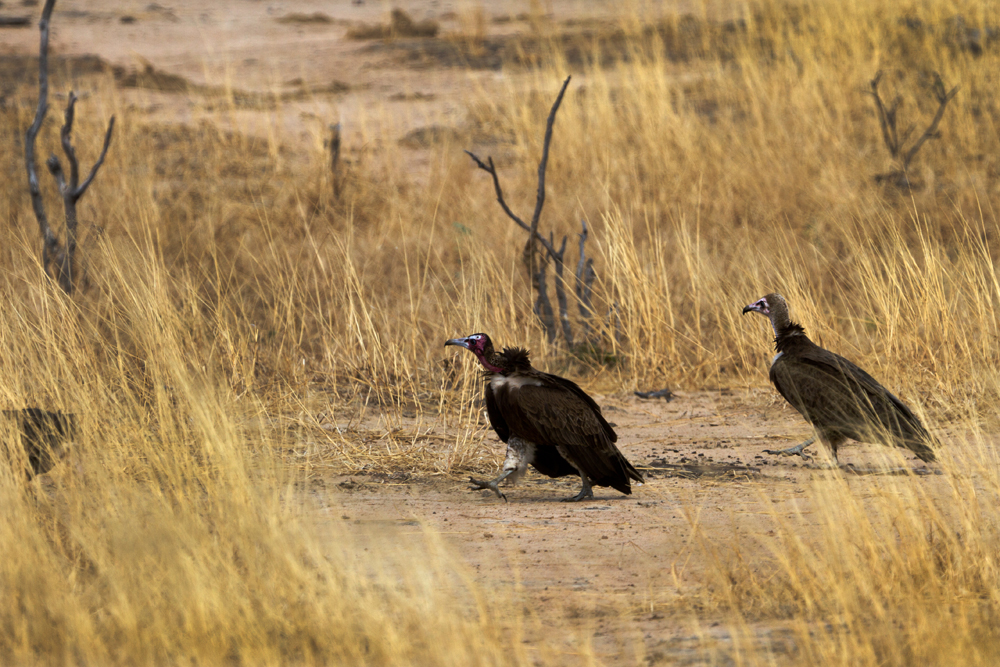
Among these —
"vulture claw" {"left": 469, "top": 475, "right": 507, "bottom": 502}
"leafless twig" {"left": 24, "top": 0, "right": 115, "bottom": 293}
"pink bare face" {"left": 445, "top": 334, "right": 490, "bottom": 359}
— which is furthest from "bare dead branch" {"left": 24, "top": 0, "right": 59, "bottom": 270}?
"vulture claw" {"left": 469, "top": 475, "right": 507, "bottom": 502}

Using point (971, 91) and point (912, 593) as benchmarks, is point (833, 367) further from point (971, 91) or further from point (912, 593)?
point (971, 91)

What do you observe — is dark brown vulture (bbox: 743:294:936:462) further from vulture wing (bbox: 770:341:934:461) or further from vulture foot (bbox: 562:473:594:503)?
vulture foot (bbox: 562:473:594:503)

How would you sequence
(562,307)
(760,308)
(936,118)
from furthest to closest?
(936,118) → (562,307) → (760,308)

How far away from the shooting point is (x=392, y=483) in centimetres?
452

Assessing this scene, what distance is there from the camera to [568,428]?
13.5 feet

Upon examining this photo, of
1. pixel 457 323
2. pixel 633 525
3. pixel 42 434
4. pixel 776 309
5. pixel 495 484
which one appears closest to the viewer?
pixel 42 434

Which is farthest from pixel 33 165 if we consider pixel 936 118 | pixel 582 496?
pixel 936 118

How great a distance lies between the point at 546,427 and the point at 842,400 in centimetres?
133

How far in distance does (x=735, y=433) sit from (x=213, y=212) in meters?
4.88

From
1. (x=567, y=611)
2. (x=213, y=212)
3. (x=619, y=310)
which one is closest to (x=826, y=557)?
(x=567, y=611)

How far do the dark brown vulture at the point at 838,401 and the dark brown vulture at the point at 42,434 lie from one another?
9.74ft

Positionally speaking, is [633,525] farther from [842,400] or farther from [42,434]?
[42,434]

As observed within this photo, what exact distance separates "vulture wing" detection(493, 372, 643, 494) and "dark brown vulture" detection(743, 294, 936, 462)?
93 centimetres

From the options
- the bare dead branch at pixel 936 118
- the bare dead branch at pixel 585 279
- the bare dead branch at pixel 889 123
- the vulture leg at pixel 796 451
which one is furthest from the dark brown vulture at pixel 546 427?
the bare dead branch at pixel 889 123
